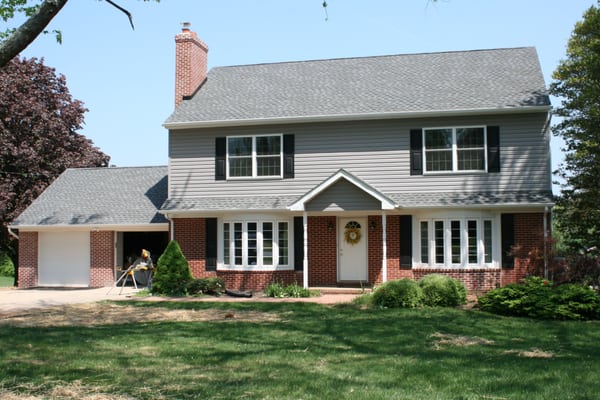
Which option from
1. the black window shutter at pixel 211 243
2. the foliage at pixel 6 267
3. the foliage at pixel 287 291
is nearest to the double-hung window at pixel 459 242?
the foliage at pixel 287 291

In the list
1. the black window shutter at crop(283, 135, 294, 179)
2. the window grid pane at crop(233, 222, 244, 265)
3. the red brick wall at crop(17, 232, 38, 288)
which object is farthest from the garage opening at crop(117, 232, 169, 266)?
the black window shutter at crop(283, 135, 294, 179)

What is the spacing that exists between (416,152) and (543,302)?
7.01m

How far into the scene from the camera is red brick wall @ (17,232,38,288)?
79.1 feet

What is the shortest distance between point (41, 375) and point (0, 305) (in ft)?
34.0

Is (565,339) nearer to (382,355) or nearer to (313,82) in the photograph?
(382,355)

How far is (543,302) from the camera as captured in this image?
1423cm

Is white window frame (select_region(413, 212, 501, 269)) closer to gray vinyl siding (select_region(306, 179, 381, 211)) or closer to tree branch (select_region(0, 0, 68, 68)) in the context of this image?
gray vinyl siding (select_region(306, 179, 381, 211))

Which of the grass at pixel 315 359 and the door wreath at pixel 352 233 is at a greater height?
the door wreath at pixel 352 233

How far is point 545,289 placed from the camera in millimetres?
14781

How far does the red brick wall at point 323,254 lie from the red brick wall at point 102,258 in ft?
25.4

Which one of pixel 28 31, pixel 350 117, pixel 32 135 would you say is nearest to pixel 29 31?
pixel 28 31

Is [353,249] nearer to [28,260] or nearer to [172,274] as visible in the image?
[172,274]

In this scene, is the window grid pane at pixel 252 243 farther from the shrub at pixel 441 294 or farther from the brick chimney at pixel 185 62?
the shrub at pixel 441 294

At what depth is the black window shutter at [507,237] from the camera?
62.3 feet
